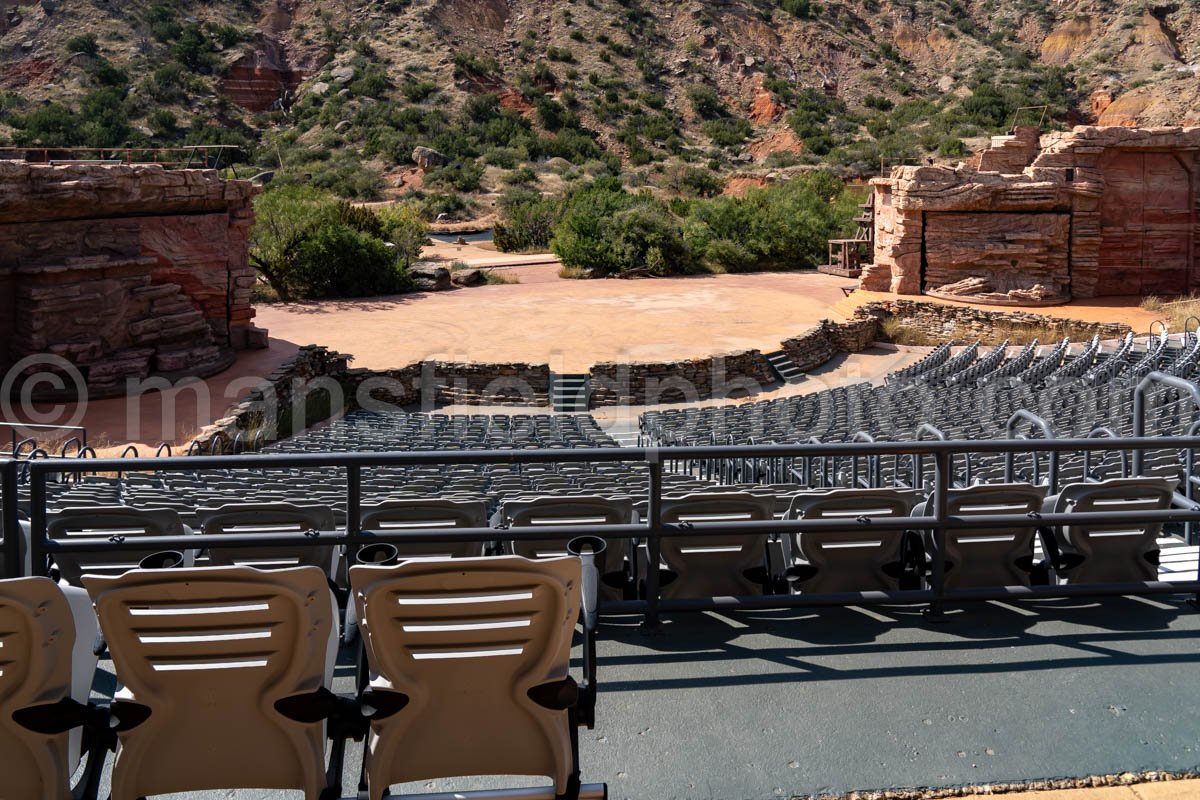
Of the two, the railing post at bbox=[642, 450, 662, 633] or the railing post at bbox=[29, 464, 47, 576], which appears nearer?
the railing post at bbox=[29, 464, 47, 576]

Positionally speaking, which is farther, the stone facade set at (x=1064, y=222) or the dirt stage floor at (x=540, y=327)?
the stone facade set at (x=1064, y=222)

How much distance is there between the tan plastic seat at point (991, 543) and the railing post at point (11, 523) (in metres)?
3.97

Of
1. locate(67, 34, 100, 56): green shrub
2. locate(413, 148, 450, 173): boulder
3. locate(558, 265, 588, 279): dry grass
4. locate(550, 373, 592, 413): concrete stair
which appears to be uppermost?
locate(67, 34, 100, 56): green shrub

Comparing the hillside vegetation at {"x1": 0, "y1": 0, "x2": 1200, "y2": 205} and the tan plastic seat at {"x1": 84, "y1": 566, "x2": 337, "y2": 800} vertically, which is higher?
the hillside vegetation at {"x1": 0, "y1": 0, "x2": 1200, "y2": 205}

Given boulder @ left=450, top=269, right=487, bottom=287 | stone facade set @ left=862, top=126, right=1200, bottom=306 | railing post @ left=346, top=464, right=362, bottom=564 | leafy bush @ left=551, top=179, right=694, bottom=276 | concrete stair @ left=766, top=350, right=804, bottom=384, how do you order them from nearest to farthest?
Result: railing post @ left=346, top=464, right=362, bottom=564 → concrete stair @ left=766, top=350, right=804, bottom=384 → stone facade set @ left=862, top=126, right=1200, bottom=306 → boulder @ left=450, top=269, right=487, bottom=287 → leafy bush @ left=551, top=179, right=694, bottom=276

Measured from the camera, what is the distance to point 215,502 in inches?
300

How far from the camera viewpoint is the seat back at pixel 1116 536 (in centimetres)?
521

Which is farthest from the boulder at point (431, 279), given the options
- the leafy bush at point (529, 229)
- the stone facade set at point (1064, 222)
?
the stone facade set at point (1064, 222)

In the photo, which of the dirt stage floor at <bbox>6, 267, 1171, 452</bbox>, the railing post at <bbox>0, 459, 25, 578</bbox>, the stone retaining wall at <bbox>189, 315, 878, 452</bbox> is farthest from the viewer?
the stone retaining wall at <bbox>189, 315, 878, 452</bbox>

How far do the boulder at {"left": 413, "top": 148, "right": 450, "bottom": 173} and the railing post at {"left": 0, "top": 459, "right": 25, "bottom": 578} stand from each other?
205 feet

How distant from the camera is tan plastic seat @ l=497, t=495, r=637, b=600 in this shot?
504cm

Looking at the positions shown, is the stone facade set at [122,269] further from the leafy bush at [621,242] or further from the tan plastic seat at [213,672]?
the tan plastic seat at [213,672]

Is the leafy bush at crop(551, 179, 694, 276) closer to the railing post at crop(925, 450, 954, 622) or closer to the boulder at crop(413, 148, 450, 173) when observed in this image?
the boulder at crop(413, 148, 450, 173)

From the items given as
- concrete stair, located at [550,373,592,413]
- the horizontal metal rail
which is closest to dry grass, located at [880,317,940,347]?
concrete stair, located at [550,373,592,413]
